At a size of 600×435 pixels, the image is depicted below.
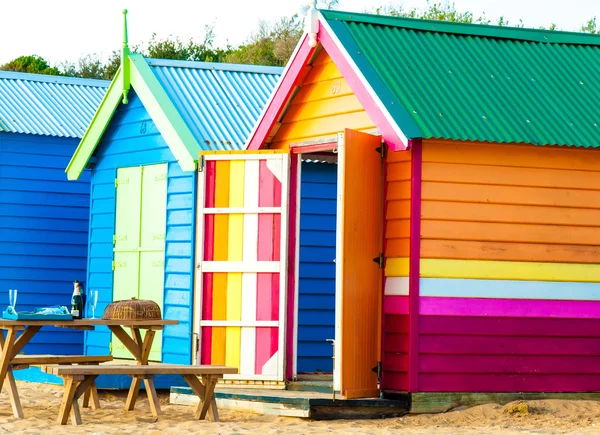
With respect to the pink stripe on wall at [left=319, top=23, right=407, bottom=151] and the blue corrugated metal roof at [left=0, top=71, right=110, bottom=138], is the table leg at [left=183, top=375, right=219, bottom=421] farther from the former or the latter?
the blue corrugated metal roof at [left=0, top=71, right=110, bottom=138]

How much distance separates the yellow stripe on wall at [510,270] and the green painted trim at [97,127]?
18.1ft

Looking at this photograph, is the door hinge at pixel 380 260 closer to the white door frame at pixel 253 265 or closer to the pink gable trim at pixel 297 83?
the pink gable trim at pixel 297 83

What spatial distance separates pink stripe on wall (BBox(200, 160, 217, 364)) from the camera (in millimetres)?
12078

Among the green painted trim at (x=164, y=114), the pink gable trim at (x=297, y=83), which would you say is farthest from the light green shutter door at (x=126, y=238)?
the pink gable trim at (x=297, y=83)

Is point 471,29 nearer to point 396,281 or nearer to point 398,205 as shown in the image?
point 398,205

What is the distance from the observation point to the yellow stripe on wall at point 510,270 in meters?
10.7

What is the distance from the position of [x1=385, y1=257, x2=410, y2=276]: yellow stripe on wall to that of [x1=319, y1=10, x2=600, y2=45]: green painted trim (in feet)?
8.09

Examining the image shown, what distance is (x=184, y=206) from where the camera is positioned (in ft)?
44.1

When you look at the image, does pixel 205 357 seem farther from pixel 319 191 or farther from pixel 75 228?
pixel 75 228

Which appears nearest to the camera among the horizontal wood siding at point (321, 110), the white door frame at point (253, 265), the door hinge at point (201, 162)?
the horizontal wood siding at point (321, 110)

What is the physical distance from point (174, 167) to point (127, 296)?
5.95ft

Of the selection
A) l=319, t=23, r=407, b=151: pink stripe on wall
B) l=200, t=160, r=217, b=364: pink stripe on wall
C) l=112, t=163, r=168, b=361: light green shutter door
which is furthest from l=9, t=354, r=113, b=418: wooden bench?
l=319, t=23, r=407, b=151: pink stripe on wall

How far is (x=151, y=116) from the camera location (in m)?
14.0

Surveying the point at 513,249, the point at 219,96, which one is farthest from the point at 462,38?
the point at 219,96
